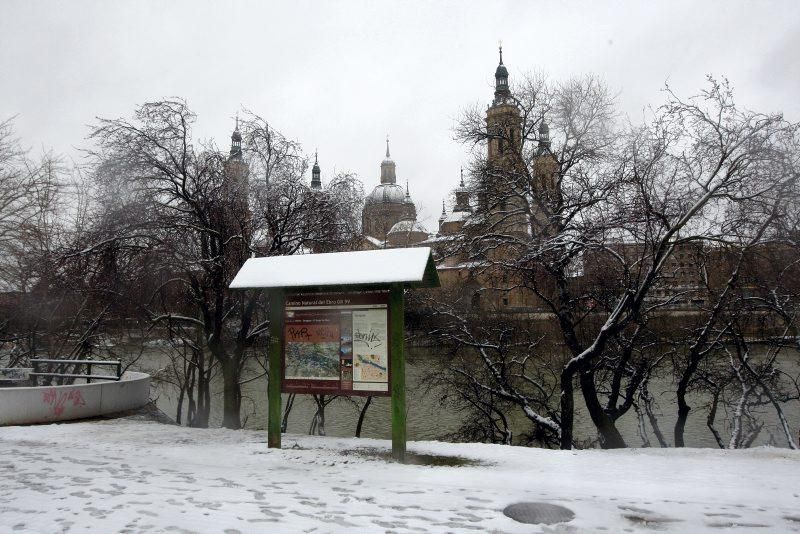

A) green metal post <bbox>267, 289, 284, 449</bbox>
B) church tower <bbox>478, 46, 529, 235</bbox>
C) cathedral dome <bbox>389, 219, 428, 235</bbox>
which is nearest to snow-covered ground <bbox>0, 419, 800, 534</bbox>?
green metal post <bbox>267, 289, 284, 449</bbox>

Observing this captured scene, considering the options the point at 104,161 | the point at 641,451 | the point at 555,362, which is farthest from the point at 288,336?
the point at 555,362

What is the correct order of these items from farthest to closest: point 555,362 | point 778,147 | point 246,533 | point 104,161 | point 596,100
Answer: point 555,362
point 596,100
point 104,161
point 778,147
point 246,533

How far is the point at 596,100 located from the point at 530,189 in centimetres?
311

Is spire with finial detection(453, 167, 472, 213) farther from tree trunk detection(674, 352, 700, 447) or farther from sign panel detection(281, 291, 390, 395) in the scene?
sign panel detection(281, 291, 390, 395)

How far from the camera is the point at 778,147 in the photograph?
10688 millimetres

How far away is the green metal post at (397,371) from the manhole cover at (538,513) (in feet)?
8.12

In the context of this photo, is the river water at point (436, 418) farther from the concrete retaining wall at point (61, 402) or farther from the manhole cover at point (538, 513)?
the manhole cover at point (538, 513)

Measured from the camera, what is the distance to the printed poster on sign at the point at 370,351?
793 centimetres

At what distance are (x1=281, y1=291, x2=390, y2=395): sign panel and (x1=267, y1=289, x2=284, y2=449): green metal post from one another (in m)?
0.09

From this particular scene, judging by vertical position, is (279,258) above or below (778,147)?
below

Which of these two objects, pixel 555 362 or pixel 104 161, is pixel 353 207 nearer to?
pixel 104 161

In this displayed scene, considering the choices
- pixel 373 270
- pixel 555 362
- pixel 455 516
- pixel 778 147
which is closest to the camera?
pixel 455 516

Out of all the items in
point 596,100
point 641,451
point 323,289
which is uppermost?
point 596,100

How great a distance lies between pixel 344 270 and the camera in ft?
26.5
